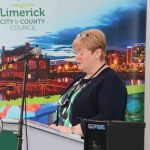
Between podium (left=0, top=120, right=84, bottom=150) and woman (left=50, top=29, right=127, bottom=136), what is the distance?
0.71 feet

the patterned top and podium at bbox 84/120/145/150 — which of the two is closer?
podium at bbox 84/120/145/150

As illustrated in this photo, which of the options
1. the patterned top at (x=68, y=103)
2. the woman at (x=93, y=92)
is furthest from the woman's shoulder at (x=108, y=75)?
the patterned top at (x=68, y=103)

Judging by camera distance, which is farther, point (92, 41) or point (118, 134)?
point (92, 41)

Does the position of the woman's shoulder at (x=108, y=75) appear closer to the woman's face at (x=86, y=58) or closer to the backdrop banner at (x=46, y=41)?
the woman's face at (x=86, y=58)

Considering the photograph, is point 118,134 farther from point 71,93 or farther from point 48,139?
point 71,93

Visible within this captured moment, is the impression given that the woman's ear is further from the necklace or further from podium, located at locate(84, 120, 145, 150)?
podium, located at locate(84, 120, 145, 150)

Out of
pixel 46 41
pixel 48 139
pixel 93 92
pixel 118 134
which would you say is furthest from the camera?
pixel 46 41

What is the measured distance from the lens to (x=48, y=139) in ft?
6.15

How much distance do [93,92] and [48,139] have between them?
1.60 feet

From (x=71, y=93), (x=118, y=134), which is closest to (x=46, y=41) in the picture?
(x=71, y=93)

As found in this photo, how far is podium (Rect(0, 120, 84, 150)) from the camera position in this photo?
1754mm

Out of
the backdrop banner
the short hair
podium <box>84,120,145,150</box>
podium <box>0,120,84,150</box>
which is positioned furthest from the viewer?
the backdrop banner

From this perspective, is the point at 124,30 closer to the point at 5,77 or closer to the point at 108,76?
the point at 5,77

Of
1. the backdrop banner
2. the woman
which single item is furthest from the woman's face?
the backdrop banner
